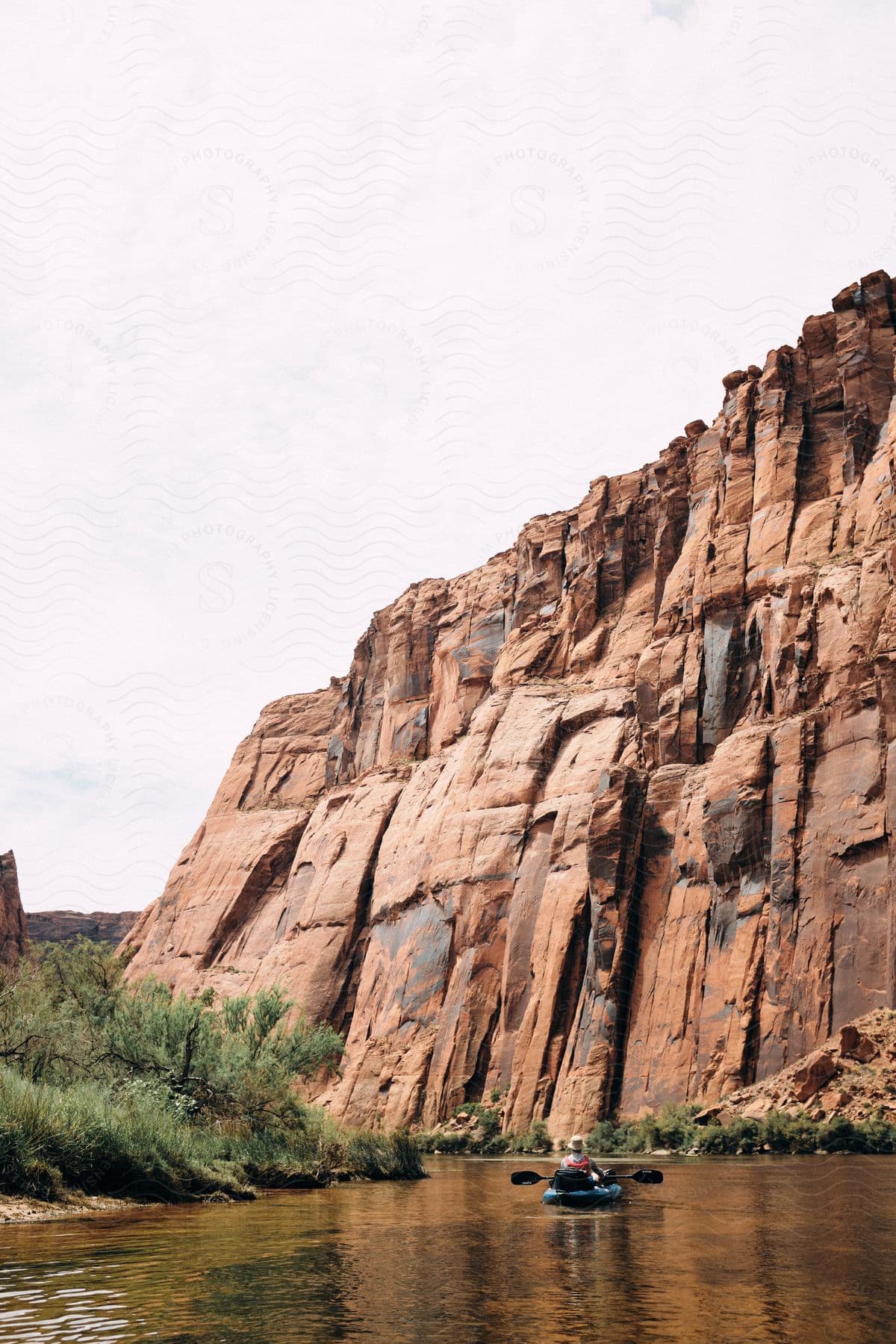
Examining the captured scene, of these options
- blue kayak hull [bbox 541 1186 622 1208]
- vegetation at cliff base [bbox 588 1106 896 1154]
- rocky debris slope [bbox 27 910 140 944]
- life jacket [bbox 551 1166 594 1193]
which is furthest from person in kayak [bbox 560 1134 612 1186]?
rocky debris slope [bbox 27 910 140 944]

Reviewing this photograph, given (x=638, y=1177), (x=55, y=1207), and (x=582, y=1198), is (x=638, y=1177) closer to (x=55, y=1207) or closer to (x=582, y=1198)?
(x=582, y=1198)

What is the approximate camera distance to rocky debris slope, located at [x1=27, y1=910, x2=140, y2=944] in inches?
5723

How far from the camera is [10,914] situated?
119m

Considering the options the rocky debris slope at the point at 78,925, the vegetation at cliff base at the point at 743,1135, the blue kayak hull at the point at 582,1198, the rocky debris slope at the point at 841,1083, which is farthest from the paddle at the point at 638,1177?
the rocky debris slope at the point at 78,925

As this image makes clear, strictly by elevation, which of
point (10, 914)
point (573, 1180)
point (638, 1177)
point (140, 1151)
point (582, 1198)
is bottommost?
point (638, 1177)

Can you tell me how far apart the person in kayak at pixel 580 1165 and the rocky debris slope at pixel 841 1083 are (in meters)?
17.3

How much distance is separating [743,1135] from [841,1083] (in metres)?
3.54

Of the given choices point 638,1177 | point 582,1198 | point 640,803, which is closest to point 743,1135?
point 638,1177

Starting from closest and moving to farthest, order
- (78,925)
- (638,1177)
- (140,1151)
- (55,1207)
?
(55,1207), (140,1151), (638,1177), (78,925)

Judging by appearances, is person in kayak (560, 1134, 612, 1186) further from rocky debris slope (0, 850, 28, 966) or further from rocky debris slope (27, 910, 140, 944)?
rocky debris slope (27, 910, 140, 944)

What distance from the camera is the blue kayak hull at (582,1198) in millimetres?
23781

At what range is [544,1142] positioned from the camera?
50.1 meters

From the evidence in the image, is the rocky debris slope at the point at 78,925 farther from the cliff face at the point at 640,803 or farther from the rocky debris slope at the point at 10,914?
the cliff face at the point at 640,803

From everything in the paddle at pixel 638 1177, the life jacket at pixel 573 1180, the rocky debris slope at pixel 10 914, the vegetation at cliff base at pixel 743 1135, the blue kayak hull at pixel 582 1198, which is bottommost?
the vegetation at cliff base at pixel 743 1135
